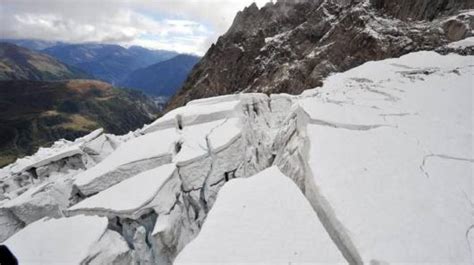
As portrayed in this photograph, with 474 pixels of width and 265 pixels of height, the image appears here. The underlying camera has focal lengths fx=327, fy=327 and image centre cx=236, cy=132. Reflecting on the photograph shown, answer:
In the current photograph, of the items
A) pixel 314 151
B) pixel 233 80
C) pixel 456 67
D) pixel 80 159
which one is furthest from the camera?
pixel 233 80

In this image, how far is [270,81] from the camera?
6931 cm

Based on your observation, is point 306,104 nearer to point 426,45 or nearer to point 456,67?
point 456,67

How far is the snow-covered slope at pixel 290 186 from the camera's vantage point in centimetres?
478

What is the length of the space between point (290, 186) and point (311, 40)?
72062 millimetres

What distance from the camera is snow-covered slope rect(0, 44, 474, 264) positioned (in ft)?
15.7

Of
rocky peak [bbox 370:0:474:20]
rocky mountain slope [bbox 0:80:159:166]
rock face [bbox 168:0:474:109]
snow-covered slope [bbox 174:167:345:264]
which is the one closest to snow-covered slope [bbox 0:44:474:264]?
snow-covered slope [bbox 174:167:345:264]

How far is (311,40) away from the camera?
7325 centimetres

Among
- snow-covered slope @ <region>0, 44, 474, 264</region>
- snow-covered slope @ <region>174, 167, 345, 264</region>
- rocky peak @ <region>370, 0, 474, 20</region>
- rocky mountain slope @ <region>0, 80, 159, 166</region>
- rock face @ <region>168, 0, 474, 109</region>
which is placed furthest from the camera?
rocky mountain slope @ <region>0, 80, 159, 166</region>

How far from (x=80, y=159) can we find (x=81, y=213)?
5.31m

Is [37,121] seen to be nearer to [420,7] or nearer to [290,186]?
[420,7]

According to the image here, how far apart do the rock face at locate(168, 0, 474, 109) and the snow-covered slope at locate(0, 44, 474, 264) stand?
4266 cm

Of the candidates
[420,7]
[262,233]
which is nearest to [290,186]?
[262,233]

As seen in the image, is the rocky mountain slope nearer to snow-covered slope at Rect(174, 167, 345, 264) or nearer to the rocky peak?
the rocky peak

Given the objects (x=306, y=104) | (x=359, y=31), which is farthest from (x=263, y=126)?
(x=359, y=31)
